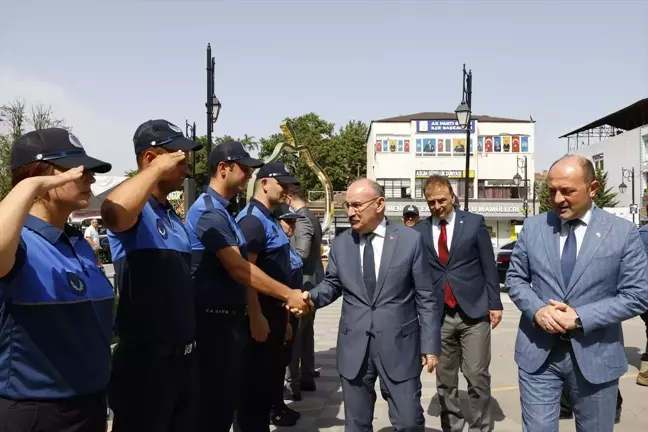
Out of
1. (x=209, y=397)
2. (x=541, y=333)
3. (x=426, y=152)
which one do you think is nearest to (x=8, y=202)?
(x=209, y=397)

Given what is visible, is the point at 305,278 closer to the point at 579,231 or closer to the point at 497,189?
the point at 579,231

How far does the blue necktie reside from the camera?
3.47m

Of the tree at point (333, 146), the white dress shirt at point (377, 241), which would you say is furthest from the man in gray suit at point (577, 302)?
the tree at point (333, 146)

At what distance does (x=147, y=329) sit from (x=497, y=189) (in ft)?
180

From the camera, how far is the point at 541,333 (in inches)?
139

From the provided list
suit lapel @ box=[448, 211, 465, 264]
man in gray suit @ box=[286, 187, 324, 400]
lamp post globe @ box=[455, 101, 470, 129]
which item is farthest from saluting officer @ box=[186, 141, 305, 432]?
lamp post globe @ box=[455, 101, 470, 129]

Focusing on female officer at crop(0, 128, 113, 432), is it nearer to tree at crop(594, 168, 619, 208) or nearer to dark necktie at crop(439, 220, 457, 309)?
dark necktie at crop(439, 220, 457, 309)

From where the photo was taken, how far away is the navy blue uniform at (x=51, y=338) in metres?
2.26

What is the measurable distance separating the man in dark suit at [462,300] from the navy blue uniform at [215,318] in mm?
2137

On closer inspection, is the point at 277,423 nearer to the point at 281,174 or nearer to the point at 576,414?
the point at 281,174

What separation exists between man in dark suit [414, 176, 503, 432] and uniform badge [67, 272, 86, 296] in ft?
11.4

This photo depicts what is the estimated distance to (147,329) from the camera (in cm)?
300

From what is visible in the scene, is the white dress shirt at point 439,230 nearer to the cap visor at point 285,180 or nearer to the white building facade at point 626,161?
the cap visor at point 285,180

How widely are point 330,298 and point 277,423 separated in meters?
1.87
